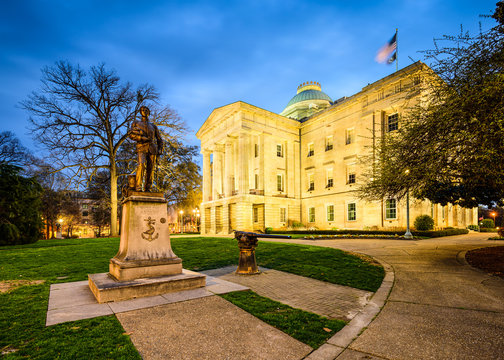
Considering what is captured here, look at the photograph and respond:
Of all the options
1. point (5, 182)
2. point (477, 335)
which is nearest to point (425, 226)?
point (477, 335)

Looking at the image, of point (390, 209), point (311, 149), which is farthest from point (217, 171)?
point (390, 209)

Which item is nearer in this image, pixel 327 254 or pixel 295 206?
pixel 327 254

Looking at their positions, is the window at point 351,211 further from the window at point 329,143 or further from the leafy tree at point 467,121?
the leafy tree at point 467,121

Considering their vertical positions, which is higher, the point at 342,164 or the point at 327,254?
the point at 342,164

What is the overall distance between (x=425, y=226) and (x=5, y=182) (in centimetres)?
3137

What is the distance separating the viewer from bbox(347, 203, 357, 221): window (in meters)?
30.1

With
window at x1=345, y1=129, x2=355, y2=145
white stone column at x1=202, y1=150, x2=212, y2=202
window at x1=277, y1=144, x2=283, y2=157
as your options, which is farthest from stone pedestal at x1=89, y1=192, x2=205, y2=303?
white stone column at x1=202, y1=150, x2=212, y2=202

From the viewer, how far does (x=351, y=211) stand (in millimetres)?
30547

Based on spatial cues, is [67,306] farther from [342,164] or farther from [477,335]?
[342,164]

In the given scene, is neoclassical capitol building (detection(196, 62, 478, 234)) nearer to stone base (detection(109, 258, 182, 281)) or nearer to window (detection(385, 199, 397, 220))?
window (detection(385, 199, 397, 220))

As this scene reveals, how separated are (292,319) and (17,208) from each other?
768 inches

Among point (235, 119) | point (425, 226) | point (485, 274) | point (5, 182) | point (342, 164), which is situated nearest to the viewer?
point (485, 274)

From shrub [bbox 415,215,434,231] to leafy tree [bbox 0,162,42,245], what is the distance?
29825mm

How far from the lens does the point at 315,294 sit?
5.53 meters
